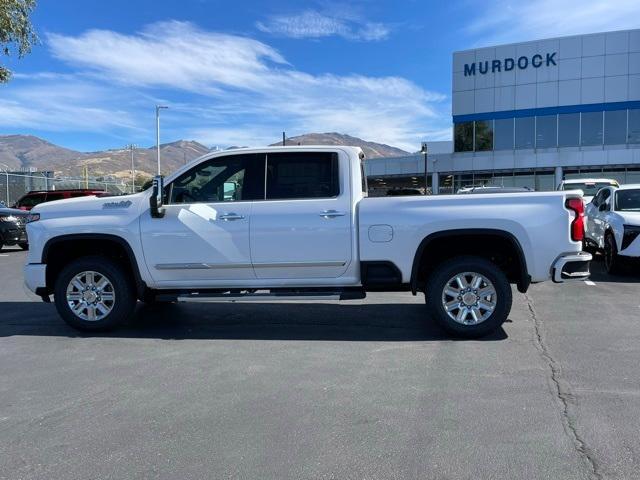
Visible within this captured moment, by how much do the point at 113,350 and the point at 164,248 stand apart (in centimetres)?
123

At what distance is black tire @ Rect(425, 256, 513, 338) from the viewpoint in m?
6.06

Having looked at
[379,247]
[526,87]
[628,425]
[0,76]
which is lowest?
[628,425]

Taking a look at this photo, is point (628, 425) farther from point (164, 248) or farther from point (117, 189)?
point (117, 189)

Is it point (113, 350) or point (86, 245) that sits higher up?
point (86, 245)

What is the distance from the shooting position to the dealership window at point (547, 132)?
4003 centimetres

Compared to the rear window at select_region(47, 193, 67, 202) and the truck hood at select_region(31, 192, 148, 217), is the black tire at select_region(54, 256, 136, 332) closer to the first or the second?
the truck hood at select_region(31, 192, 148, 217)

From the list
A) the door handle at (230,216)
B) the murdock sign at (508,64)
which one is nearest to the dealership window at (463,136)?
the murdock sign at (508,64)

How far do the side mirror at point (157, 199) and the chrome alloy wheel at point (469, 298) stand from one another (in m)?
3.28

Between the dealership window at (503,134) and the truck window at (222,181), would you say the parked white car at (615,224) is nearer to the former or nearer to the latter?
the truck window at (222,181)

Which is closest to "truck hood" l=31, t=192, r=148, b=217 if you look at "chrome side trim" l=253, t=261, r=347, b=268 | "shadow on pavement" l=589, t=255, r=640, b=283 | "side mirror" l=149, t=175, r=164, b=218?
"side mirror" l=149, t=175, r=164, b=218

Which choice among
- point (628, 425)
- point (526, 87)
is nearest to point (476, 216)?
point (628, 425)

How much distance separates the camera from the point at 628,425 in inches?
152

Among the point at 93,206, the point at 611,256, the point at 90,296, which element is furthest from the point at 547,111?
the point at 90,296

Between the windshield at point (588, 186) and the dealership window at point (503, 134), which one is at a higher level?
the dealership window at point (503, 134)
